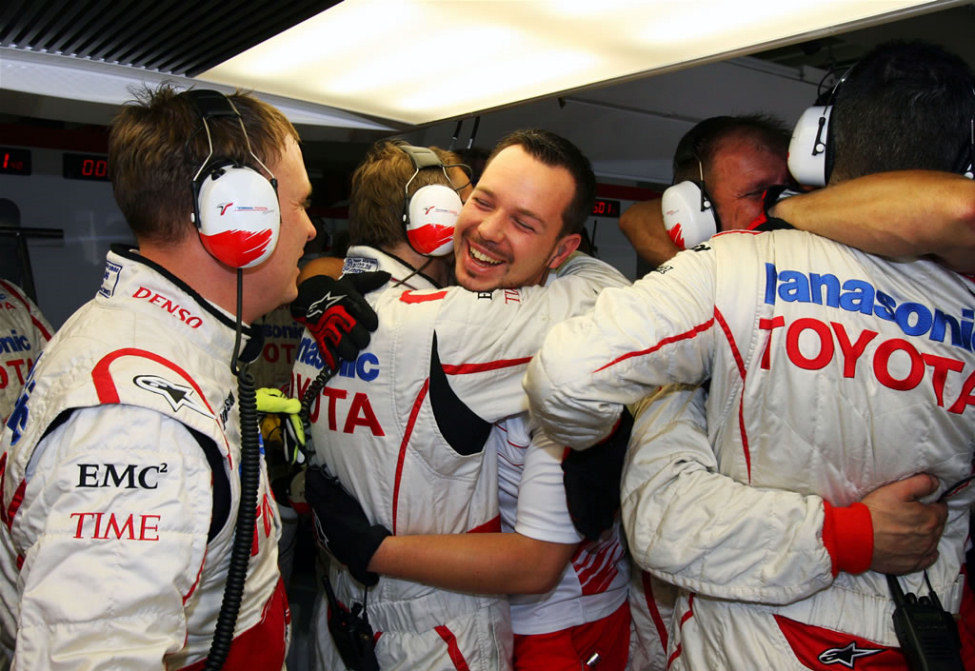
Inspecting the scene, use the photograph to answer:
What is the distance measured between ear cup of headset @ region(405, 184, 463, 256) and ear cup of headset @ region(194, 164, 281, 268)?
1.94ft

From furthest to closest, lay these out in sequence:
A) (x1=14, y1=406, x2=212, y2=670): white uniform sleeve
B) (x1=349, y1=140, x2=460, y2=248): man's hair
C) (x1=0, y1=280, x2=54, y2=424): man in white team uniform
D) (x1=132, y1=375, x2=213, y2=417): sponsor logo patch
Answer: (x1=0, y1=280, x2=54, y2=424): man in white team uniform → (x1=349, y1=140, x2=460, y2=248): man's hair → (x1=132, y1=375, x2=213, y2=417): sponsor logo patch → (x1=14, y1=406, x2=212, y2=670): white uniform sleeve

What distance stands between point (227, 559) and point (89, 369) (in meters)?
0.44

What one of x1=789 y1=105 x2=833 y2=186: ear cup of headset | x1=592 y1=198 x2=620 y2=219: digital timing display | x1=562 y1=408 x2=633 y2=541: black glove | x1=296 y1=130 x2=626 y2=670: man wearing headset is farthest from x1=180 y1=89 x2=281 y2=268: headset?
x1=592 y1=198 x2=620 y2=219: digital timing display

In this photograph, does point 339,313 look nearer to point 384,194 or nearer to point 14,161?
point 384,194

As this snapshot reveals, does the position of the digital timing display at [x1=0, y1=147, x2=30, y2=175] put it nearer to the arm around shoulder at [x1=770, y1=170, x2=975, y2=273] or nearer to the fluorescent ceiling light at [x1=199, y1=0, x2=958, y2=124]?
the fluorescent ceiling light at [x1=199, y1=0, x2=958, y2=124]

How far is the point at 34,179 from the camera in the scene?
3.82m

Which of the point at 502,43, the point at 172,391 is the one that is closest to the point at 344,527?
the point at 172,391

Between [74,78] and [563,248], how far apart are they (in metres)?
1.46

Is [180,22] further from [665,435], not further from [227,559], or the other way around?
[665,435]

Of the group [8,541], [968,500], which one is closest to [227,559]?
[8,541]

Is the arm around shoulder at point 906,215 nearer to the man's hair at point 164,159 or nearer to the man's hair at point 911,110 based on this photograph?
the man's hair at point 911,110

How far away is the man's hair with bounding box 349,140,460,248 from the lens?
2.04m

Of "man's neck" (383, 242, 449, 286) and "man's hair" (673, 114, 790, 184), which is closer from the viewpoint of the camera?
"man's hair" (673, 114, 790, 184)

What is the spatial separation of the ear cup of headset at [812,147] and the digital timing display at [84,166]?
12.1ft
